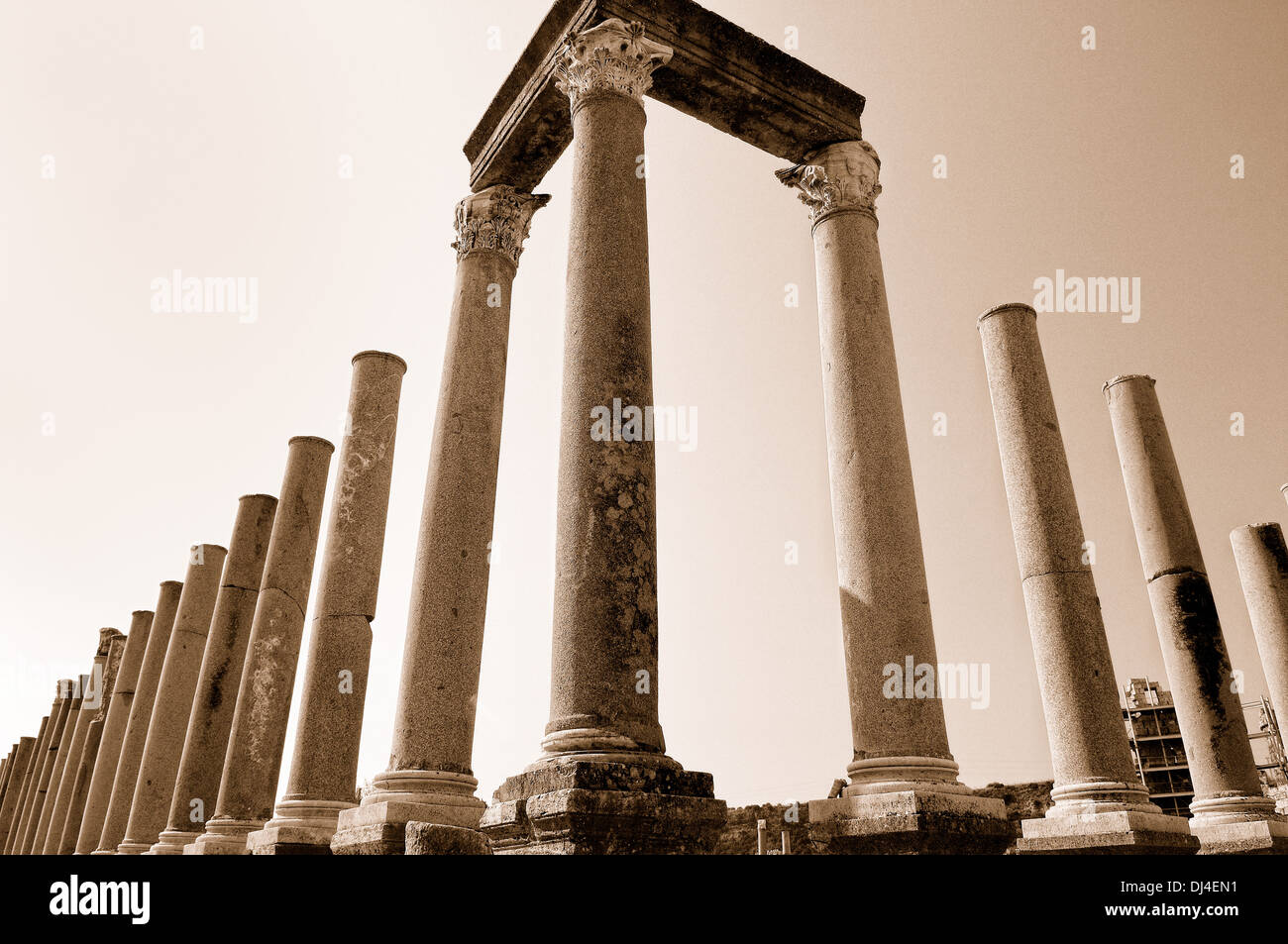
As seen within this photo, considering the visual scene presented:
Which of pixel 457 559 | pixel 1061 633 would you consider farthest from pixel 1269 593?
pixel 457 559

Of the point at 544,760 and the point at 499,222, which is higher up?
the point at 499,222

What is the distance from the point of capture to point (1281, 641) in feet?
116

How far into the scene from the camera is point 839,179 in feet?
89.9

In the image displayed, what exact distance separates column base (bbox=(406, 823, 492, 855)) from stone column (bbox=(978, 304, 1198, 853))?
50.4 ft

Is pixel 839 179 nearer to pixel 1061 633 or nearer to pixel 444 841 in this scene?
pixel 1061 633

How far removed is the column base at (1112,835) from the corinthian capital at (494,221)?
78.5 feet

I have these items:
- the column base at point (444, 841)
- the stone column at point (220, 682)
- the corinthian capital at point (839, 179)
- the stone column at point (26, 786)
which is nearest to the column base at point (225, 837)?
the stone column at point (220, 682)

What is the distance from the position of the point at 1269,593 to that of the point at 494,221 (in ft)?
115

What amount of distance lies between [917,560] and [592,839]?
39.5 feet

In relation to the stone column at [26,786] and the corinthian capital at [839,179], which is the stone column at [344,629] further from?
the stone column at [26,786]

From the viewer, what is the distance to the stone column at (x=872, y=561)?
1909cm
